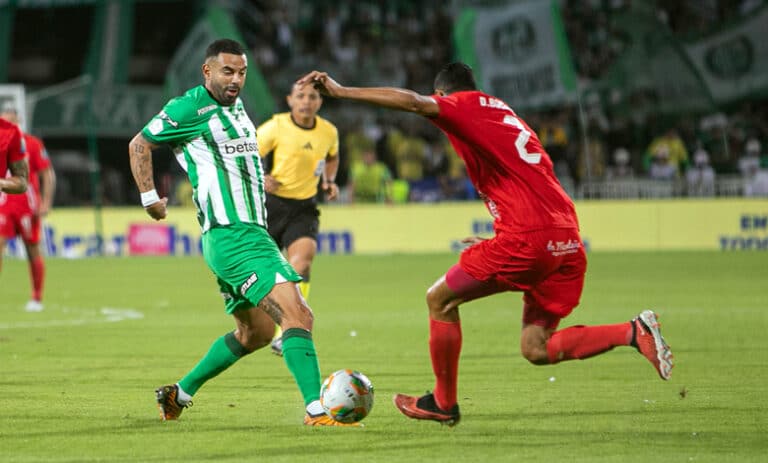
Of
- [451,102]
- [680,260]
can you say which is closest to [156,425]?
[451,102]

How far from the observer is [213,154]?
770 cm

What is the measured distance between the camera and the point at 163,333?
1364cm

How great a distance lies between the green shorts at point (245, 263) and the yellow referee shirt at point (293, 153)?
5.19 meters

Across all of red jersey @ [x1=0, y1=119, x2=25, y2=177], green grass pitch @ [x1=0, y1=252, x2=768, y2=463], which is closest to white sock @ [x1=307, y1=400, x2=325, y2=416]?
green grass pitch @ [x1=0, y1=252, x2=768, y2=463]

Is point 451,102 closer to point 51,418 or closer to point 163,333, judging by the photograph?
point 51,418

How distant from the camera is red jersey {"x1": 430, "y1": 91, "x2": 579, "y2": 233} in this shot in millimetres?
7383

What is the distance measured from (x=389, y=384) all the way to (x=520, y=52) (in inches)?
777

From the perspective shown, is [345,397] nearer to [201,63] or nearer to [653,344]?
[653,344]

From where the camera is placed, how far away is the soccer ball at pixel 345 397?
24.1 feet

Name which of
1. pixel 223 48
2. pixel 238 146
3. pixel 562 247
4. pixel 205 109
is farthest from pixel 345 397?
pixel 223 48

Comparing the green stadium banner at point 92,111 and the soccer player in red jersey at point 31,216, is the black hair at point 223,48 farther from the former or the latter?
the green stadium banner at point 92,111

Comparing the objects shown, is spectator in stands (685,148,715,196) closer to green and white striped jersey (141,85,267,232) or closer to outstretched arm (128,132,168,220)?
green and white striped jersey (141,85,267,232)

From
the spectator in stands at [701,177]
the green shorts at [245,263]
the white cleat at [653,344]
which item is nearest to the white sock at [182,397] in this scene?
the green shorts at [245,263]

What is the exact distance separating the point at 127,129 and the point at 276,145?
1779cm
